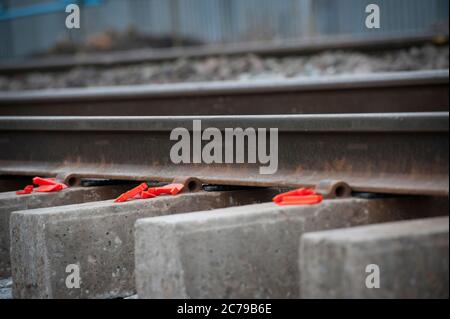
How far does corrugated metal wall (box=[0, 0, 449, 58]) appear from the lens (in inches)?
597

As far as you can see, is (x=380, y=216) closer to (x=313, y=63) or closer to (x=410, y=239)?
(x=410, y=239)

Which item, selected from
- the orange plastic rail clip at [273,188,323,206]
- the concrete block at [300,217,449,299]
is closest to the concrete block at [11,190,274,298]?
the orange plastic rail clip at [273,188,323,206]

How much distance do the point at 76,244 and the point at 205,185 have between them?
2.99 feet

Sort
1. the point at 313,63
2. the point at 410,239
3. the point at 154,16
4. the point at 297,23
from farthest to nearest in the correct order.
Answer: the point at 154,16
the point at 297,23
the point at 313,63
the point at 410,239

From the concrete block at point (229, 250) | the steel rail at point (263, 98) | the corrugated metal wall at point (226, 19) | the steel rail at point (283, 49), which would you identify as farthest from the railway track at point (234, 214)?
the corrugated metal wall at point (226, 19)

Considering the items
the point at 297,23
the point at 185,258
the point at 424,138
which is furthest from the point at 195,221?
the point at 297,23

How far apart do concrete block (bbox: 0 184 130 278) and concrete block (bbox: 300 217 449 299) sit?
2.08m

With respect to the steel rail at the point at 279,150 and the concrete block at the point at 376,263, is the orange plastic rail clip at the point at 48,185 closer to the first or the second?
the steel rail at the point at 279,150

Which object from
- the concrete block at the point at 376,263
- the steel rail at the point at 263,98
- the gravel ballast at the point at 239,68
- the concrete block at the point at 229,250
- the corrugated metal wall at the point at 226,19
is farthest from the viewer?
the corrugated metal wall at the point at 226,19

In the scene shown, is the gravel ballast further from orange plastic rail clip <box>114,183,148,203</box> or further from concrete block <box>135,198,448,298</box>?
concrete block <box>135,198,448,298</box>

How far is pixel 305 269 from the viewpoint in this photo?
3197 millimetres

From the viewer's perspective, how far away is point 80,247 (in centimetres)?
414

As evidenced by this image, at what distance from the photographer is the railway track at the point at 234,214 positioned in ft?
10.5

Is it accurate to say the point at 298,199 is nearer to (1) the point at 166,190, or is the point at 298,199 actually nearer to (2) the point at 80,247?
(1) the point at 166,190
